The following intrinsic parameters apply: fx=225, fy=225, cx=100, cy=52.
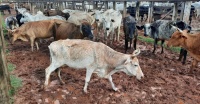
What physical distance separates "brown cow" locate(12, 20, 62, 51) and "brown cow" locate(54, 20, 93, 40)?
0.38 metres

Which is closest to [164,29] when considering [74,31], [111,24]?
[111,24]

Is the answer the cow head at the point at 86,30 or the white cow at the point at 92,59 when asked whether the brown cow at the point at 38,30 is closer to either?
the cow head at the point at 86,30

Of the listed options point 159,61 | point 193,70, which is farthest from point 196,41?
point 159,61

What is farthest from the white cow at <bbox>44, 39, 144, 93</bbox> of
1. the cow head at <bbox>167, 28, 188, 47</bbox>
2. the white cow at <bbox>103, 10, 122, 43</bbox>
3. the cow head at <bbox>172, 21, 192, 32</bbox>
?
the white cow at <bbox>103, 10, 122, 43</bbox>

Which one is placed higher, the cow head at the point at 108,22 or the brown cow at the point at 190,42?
the cow head at the point at 108,22

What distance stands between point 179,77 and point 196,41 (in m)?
1.41

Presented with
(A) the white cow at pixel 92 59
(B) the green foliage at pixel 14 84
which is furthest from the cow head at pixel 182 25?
(B) the green foliage at pixel 14 84

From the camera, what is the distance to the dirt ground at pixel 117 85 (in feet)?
19.1

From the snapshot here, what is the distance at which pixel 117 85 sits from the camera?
660 centimetres

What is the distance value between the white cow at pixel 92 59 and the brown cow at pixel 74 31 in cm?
258

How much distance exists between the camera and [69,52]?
6.01 m

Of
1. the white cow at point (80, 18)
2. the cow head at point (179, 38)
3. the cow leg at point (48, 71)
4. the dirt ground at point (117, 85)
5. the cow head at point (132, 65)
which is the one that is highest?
the white cow at point (80, 18)

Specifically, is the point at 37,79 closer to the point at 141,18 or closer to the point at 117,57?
the point at 117,57

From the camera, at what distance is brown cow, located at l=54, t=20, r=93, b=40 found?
28.5 ft
